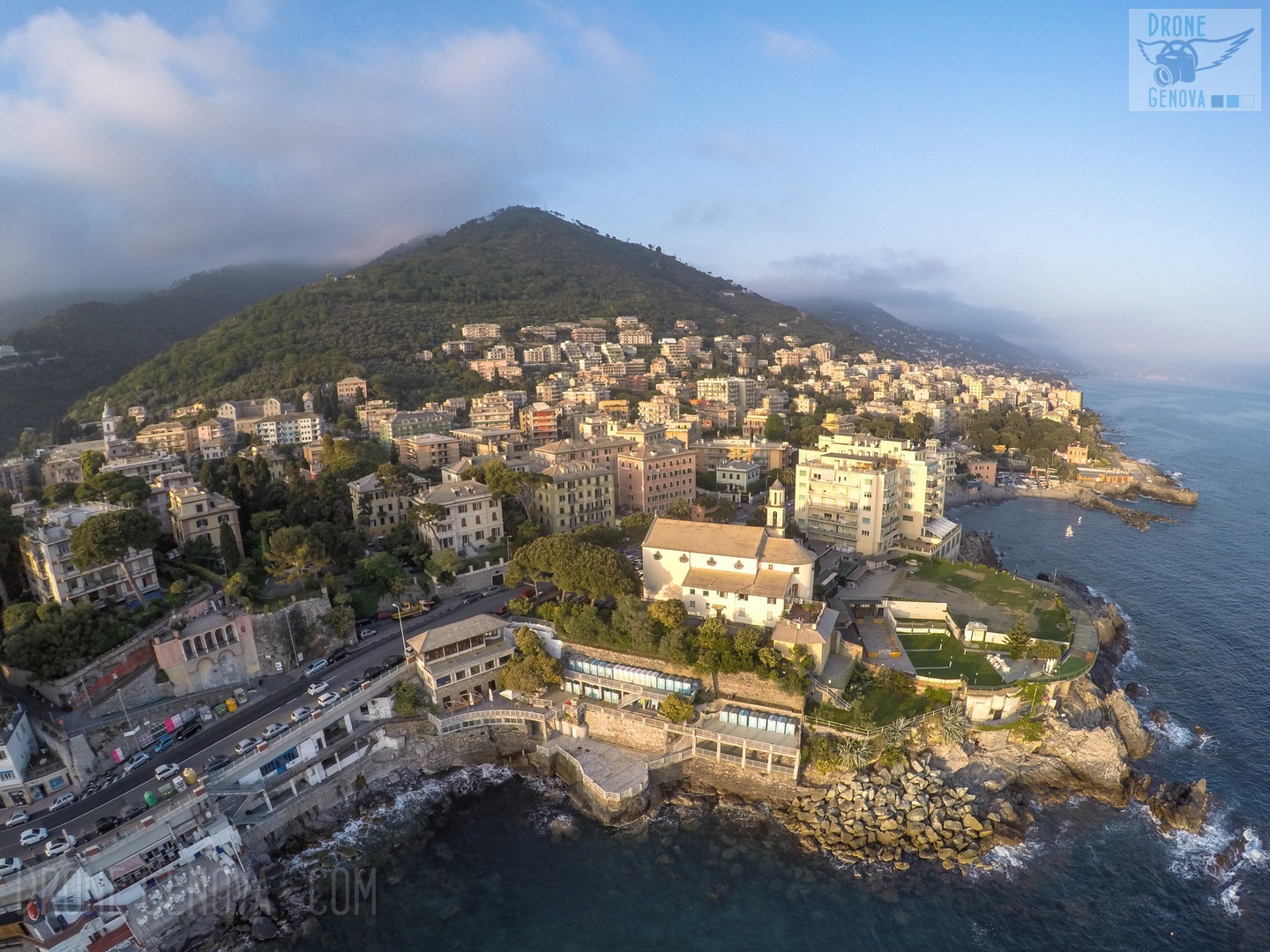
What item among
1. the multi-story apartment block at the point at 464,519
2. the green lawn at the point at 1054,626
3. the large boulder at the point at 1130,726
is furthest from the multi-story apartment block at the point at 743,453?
the large boulder at the point at 1130,726

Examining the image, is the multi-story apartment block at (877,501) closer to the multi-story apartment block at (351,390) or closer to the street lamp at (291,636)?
the street lamp at (291,636)

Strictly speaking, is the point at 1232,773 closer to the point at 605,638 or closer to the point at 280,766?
the point at 605,638

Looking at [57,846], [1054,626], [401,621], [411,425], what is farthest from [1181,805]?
[411,425]

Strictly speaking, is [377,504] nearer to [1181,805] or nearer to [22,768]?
[22,768]

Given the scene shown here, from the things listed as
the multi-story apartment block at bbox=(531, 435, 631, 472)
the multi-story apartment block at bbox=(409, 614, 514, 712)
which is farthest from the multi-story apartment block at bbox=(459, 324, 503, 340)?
the multi-story apartment block at bbox=(409, 614, 514, 712)

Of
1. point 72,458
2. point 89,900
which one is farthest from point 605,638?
point 72,458
